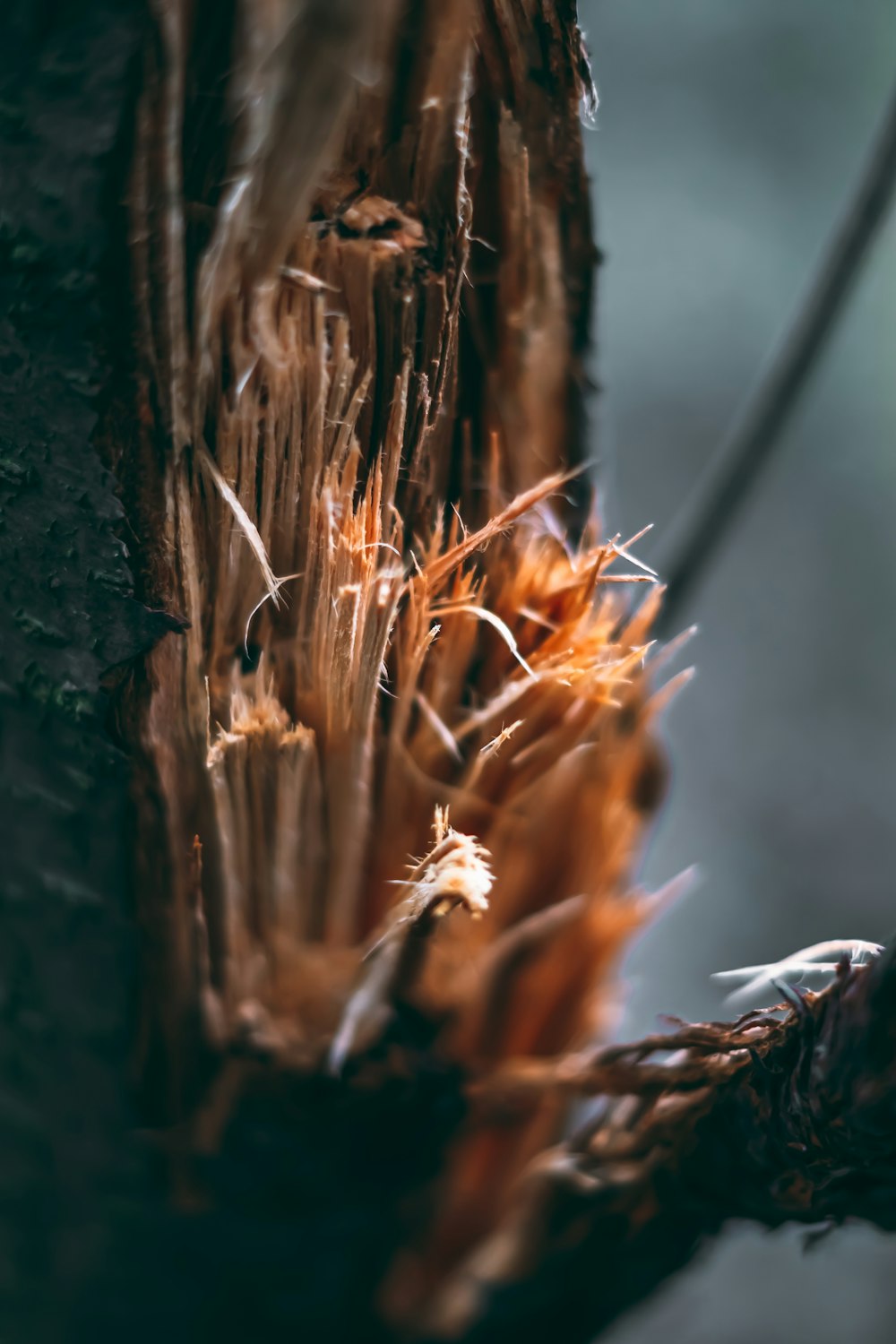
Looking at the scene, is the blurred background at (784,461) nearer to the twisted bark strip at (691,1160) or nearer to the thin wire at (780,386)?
the thin wire at (780,386)

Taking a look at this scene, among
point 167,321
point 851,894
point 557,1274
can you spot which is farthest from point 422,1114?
point 851,894

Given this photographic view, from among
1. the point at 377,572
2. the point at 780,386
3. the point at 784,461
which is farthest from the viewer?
the point at 784,461

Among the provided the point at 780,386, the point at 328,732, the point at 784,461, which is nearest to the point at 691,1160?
the point at 328,732

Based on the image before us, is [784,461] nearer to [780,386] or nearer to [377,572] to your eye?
[780,386]

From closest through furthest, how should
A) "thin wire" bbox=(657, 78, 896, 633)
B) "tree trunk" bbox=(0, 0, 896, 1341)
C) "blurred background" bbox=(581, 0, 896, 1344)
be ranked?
"tree trunk" bbox=(0, 0, 896, 1341)
"thin wire" bbox=(657, 78, 896, 633)
"blurred background" bbox=(581, 0, 896, 1344)

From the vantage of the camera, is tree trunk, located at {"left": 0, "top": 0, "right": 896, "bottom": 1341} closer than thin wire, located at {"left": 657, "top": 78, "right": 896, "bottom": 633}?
Yes

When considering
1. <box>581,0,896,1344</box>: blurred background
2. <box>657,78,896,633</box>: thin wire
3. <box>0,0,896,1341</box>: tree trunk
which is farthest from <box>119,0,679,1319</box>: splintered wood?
<box>581,0,896,1344</box>: blurred background

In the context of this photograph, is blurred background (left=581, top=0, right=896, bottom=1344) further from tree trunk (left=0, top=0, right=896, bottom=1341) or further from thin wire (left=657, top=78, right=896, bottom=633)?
tree trunk (left=0, top=0, right=896, bottom=1341)
